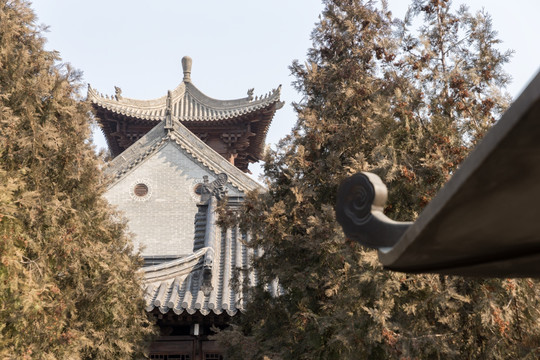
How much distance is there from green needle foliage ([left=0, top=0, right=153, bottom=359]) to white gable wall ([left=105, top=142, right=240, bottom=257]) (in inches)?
370

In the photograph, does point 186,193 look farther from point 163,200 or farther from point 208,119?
point 208,119

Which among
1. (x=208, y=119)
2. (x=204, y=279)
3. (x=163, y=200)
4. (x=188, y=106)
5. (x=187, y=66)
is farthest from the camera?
(x=187, y=66)

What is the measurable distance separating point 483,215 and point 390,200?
4.51 metres

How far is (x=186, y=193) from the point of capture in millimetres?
17359

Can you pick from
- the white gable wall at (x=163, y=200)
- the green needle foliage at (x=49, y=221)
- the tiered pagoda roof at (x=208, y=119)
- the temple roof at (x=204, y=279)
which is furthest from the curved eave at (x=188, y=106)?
the green needle foliage at (x=49, y=221)

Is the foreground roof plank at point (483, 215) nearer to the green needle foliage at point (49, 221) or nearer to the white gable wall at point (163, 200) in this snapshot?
the green needle foliage at point (49, 221)

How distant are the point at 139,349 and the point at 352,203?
7.08 meters

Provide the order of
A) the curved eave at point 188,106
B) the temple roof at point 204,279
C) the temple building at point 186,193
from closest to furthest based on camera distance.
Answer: the temple roof at point 204,279, the temple building at point 186,193, the curved eave at point 188,106

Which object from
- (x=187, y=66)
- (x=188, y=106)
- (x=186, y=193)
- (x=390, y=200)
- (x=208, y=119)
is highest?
(x=187, y=66)

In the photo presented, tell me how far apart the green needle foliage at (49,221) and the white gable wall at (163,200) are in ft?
30.8

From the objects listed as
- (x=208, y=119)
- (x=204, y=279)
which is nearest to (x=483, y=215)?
(x=204, y=279)

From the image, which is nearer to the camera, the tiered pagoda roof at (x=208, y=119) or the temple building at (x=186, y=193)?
the temple building at (x=186, y=193)

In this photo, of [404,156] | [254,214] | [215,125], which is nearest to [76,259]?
[254,214]

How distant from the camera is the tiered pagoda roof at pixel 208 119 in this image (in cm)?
2180
